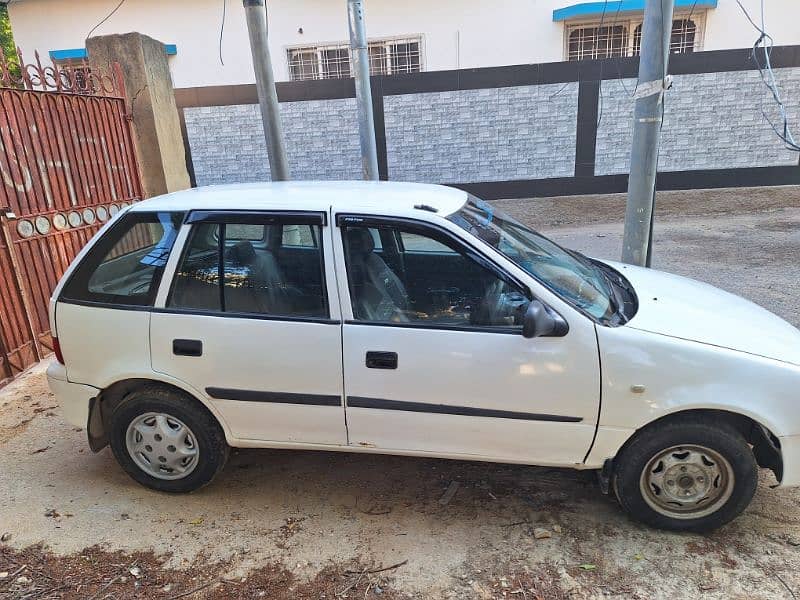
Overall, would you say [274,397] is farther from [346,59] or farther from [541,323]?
[346,59]

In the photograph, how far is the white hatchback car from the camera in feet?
8.29

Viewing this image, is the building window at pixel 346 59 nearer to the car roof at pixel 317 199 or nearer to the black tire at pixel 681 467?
the car roof at pixel 317 199

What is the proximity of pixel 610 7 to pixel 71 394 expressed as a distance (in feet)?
39.1

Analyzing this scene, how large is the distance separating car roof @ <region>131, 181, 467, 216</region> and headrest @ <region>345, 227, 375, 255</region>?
0.10 metres

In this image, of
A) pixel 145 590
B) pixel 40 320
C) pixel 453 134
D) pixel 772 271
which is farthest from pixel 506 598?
pixel 453 134

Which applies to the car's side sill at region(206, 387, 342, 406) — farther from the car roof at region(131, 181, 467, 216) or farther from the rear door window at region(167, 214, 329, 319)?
the car roof at region(131, 181, 467, 216)

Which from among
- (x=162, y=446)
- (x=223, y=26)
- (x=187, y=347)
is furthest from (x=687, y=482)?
(x=223, y=26)

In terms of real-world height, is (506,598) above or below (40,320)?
below

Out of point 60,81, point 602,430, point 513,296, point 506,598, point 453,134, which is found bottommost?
point 506,598

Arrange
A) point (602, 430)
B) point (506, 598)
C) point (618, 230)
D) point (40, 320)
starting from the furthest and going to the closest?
point (618, 230), point (40, 320), point (602, 430), point (506, 598)

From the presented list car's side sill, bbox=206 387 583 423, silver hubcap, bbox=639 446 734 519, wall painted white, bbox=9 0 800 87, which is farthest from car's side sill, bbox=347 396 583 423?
wall painted white, bbox=9 0 800 87

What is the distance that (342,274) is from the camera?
109 inches

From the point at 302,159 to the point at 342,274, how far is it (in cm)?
862

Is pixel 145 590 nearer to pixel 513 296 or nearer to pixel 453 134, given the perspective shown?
pixel 513 296
